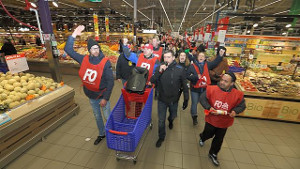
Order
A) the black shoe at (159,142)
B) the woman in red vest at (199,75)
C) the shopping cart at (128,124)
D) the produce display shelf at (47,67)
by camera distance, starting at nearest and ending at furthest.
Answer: the shopping cart at (128,124) → the black shoe at (159,142) → the woman in red vest at (199,75) → the produce display shelf at (47,67)

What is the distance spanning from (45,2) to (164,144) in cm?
429

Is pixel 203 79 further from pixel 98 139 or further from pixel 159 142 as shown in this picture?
pixel 98 139

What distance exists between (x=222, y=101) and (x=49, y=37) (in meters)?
4.23

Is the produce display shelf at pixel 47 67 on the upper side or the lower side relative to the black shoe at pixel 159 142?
upper

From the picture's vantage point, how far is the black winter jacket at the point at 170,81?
2.69 metres

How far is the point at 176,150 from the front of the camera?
3.03m

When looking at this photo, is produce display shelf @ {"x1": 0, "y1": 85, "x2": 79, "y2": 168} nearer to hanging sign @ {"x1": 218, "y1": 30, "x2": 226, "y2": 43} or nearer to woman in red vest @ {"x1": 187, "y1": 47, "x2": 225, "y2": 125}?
woman in red vest @ {"x1": 187, "y1": 47, "x2": 225, "y2": 125}

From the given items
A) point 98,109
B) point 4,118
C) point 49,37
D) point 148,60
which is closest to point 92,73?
point 98,109

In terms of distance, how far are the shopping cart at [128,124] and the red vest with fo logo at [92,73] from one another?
20.4 inches

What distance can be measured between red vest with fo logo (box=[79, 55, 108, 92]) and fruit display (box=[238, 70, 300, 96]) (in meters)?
3.96

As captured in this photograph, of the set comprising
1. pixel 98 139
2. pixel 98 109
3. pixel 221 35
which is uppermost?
pixel 221 35

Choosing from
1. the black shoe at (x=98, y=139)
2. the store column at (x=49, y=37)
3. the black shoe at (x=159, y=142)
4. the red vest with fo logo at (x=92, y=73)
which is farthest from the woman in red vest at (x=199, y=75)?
the store column at (x=49, y=37)

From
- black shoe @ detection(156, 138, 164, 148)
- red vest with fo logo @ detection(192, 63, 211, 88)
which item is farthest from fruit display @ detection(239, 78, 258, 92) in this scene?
black shoe @ detection(156, 138, 164, 148)

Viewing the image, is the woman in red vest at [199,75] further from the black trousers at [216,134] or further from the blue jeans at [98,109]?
the blue jeans at [98,109]
